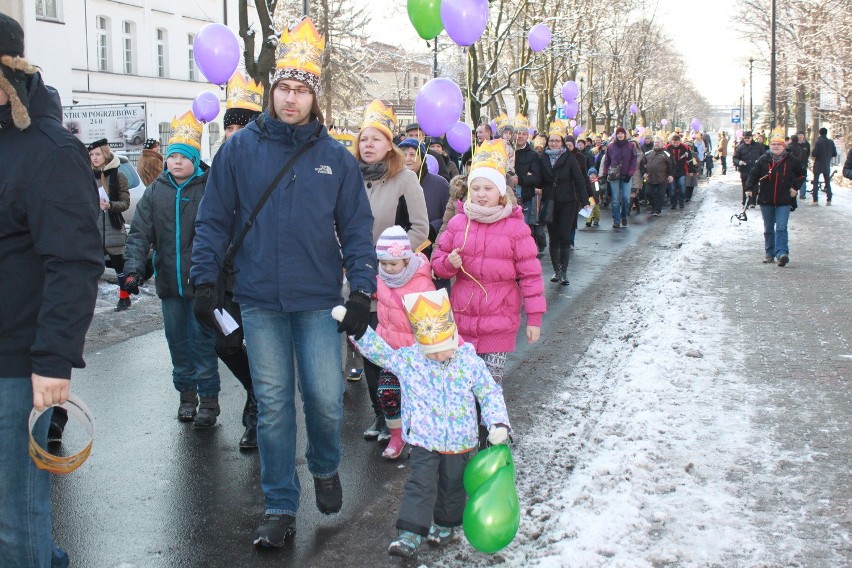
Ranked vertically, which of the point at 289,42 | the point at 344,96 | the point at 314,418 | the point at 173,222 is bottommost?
the point at 314,418

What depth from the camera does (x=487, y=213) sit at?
5.23m

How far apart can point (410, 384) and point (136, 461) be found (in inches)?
84.4

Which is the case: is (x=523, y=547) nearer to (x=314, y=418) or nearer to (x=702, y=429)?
(x=314, y=418)

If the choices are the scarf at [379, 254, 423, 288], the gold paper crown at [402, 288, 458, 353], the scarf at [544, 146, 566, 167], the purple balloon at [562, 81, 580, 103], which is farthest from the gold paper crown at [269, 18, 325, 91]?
the purple balloon at [562, 81, 580, 103]

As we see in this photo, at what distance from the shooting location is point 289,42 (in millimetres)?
4145

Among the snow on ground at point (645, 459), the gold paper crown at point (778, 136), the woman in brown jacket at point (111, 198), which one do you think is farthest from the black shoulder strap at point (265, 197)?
the gold paper crown at point (778, 136)

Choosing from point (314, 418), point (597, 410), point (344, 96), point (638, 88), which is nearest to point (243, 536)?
point (314, 418)

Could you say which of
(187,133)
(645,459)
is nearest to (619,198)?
(187,133)

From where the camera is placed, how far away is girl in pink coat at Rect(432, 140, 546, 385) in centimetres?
520

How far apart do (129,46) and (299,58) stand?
38.0 m

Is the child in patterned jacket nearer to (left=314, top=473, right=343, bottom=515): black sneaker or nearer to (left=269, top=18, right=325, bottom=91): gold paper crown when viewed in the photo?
(left=314, top=473, right=343, bottom=515): black sneaker

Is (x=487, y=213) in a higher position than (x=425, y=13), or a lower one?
lower

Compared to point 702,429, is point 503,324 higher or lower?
higher

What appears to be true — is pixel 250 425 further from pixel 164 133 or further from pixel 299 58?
→ pixel 164 133
